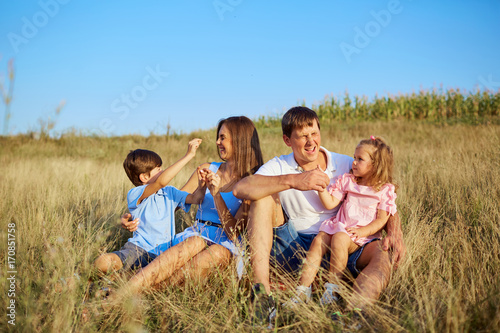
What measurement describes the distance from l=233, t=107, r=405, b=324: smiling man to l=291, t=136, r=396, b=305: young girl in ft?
0.34

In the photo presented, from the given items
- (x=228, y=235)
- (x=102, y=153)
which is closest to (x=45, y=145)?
(x=102, y=153)

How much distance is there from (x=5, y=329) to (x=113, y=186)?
154 inches

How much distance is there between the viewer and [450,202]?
3.67 metres

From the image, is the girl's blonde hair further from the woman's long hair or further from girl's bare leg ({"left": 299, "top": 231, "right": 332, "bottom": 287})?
the woman's long hair

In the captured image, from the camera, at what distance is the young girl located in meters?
2.53

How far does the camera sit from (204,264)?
2.67m

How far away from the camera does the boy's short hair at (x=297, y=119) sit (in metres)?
2.86

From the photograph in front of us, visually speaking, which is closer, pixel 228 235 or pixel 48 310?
pixel 48 310

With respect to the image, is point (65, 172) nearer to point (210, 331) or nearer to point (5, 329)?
point (5, 329)

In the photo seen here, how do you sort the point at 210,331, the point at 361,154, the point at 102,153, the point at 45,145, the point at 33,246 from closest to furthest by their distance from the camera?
the point at 210,331
the point at 361,154
the point at 33,246
the point at 102,153
the point at 45,145

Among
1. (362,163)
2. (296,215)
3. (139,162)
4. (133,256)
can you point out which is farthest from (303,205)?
(139,162)

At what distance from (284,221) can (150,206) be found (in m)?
1.28

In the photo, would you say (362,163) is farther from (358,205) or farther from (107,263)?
(107,263)

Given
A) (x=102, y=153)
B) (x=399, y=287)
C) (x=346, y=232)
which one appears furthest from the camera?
(x=102, y=153)
